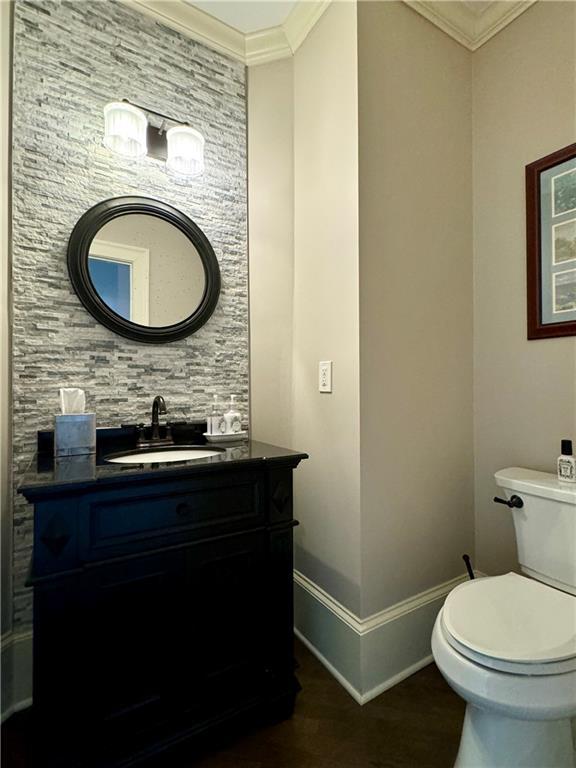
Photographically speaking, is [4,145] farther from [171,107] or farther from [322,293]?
[322,293]

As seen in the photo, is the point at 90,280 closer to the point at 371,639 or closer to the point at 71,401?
the point at 71,401

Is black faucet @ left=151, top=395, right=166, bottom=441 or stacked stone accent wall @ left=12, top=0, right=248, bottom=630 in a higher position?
stacked stone accent wall @ left=12, top=0, right=248, bottom=630

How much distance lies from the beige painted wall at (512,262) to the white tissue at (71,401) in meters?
1.66

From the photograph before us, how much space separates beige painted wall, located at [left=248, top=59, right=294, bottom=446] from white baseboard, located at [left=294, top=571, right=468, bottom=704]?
768mm

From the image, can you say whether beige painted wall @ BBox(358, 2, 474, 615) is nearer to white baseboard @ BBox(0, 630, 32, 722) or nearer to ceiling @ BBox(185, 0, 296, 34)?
ceiling @ BBox(185, 0, 296, 34)

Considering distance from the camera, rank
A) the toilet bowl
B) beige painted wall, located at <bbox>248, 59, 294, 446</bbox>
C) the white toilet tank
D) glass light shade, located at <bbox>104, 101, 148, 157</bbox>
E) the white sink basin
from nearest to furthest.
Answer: the toilet bowl < the white toilet tank < the white sink basin < glass light shade, located at <bbox>104, 101, 148, 157</bbox> < beige painted wall, located at <bbox>248, 59, 294, 446</bbox>

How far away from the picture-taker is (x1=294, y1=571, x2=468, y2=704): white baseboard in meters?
1.39

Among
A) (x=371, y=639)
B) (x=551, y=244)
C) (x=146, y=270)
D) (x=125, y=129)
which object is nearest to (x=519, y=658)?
(x=371, y=639)

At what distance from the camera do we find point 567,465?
130 centimetres

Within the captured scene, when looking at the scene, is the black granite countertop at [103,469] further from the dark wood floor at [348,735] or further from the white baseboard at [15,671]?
the dark wood floor at [348,735]

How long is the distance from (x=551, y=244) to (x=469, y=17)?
3.73ft

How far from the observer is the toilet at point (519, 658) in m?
0.87

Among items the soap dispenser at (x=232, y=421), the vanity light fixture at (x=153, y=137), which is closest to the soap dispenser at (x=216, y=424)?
the soap dispenser at (x=232, y=421)

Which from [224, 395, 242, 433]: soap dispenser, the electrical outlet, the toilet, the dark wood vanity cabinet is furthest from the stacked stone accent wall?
the toilet
